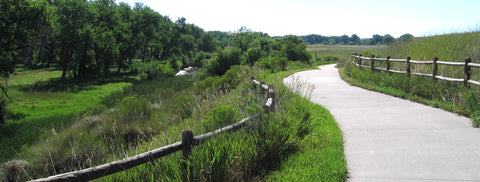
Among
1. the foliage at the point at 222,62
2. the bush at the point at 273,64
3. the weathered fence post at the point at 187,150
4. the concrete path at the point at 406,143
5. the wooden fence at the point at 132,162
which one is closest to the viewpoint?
the wooden fence at the point at 132,162

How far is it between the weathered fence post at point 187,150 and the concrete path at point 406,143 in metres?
2.36

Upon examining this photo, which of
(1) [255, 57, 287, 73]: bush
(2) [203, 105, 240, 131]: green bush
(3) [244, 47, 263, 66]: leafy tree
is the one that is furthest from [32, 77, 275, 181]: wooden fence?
(3) [244, 47, 263, 66]: leafy tree

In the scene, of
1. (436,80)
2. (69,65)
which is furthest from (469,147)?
(69,65)

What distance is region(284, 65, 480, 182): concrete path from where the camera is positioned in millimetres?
5109

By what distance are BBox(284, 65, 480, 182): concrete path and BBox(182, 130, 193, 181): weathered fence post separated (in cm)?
236

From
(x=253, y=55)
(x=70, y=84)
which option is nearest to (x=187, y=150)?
(x=253, y=55)

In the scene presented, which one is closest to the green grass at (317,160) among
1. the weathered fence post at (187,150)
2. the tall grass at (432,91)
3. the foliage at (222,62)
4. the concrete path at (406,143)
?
the concrete path at (406,143)

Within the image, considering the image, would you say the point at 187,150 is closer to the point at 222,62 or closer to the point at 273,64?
the point at 273,64

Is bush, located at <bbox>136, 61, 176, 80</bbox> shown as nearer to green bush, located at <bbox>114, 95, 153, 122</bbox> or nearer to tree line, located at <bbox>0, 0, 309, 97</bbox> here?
tree line, located at <bbox>0, 0, 309, 97</bbox>

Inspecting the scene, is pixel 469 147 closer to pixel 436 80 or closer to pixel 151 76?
pixel 436 80

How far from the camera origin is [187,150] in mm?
4840

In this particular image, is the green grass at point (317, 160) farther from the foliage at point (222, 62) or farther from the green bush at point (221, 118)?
the foliage at point (222, 62)

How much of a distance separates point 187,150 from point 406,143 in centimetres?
433

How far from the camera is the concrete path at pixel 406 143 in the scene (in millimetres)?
5109
